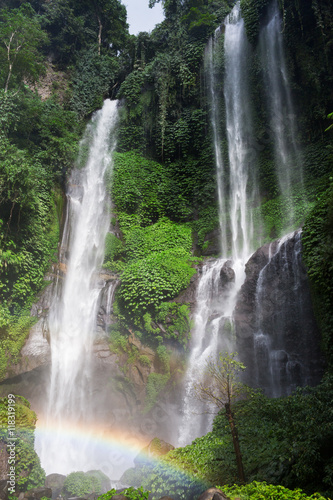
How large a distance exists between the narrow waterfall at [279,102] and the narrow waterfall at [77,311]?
9.78 metres

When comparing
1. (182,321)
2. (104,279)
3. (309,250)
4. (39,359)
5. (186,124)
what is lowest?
(39,359)

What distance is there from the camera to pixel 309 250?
314 inches

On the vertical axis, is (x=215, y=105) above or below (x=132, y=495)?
above

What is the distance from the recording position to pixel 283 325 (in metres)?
8.98

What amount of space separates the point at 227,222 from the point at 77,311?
8.71 meters

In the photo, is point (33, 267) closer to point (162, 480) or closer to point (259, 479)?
point (162, 480)

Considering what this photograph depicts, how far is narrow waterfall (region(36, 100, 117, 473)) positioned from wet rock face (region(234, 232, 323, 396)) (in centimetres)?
627

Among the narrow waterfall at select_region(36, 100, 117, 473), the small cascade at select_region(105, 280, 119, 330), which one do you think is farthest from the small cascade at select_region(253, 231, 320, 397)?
the narrow waterfall at select_region(36, 100, 117, 473)

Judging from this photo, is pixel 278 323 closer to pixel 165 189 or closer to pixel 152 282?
pixel 152 282

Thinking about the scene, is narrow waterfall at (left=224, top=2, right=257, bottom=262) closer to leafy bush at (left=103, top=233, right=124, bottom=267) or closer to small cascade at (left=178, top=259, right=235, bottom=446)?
small cascade at (left=178, top=259, right=235, bottom=446)

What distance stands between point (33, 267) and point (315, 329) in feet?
36.8

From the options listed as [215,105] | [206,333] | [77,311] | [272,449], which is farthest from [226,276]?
[215,105]

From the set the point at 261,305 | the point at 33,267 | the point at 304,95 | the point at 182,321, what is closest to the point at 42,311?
the point at 33,267

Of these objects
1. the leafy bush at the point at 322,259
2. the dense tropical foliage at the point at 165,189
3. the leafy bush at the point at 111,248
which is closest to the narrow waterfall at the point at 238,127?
the dense tropical foliage at the point at 165,189
